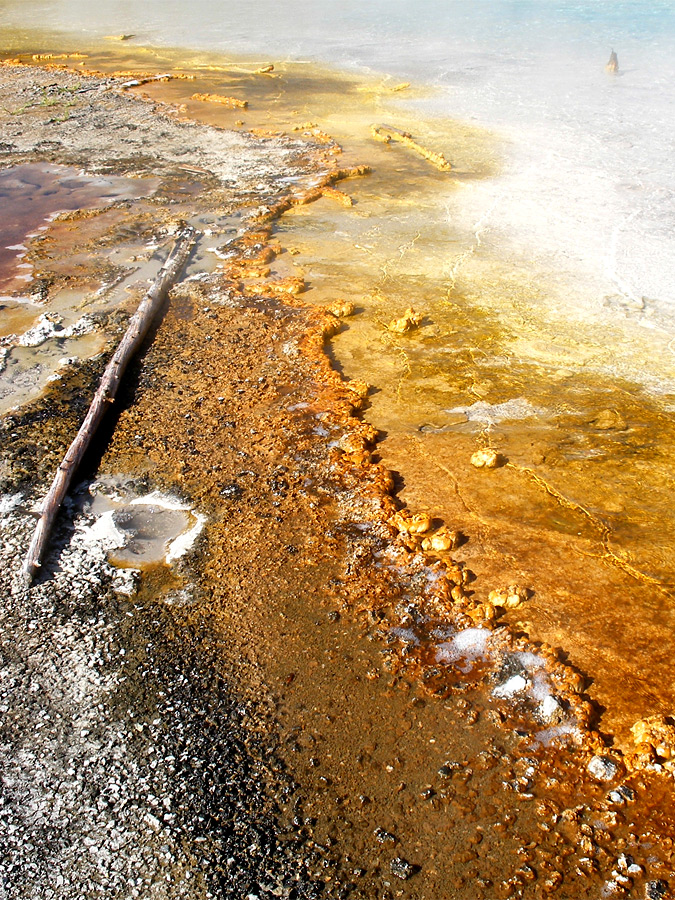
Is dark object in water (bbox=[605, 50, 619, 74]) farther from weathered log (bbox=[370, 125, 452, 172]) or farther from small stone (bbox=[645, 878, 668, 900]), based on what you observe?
small stone (bbox=[645, 878, 668, 900])

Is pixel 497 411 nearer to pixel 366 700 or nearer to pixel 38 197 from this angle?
pixel 366 700

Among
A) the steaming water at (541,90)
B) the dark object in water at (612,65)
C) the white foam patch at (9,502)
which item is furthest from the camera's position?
the dark object in water at (612,65)

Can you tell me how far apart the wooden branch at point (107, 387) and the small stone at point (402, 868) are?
2375 millimetres

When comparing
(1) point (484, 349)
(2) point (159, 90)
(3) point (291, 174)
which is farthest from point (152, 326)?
(2) point (159, 90)

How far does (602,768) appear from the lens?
122 inches

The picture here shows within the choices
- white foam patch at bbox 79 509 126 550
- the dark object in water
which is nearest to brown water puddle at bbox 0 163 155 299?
white foam patch at bbox 79 509 126 550

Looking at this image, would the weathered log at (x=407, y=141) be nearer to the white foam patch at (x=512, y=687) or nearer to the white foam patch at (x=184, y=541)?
the white foam patch at (x=184, y=541)

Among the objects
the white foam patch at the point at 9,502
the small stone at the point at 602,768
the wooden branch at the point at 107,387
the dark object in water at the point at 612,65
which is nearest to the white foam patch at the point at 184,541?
the wooden branch at the point at 107,387

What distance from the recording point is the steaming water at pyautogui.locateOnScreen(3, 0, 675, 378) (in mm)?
7723

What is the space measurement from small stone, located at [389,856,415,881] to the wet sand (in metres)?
0.01

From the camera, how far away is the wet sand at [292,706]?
2.79 metres

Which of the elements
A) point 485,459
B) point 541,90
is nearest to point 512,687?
point 485,459

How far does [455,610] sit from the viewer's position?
3.87m

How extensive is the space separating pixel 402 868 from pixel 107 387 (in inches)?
155
